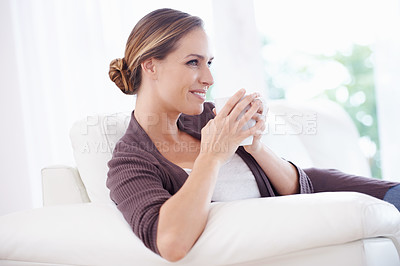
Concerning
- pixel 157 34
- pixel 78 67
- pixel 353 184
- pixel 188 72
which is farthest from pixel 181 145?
pixel 78 67

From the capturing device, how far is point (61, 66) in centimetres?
260

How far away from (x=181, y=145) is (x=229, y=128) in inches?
16.3

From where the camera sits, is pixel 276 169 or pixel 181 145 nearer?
pixel 276 169

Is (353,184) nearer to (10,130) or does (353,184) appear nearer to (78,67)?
(78,67)

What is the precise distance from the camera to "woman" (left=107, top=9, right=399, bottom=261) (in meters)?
1.08

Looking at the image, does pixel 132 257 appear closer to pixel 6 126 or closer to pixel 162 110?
pixel 162 110

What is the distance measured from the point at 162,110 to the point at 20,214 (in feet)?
1.81

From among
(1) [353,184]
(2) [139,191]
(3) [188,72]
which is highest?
(3) [188,72]

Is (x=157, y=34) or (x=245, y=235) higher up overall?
(x=157, y=34)

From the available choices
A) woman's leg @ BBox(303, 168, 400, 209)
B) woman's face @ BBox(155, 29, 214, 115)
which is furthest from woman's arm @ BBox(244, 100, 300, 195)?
woman's face @ BBox(155, 29, 214, 115)

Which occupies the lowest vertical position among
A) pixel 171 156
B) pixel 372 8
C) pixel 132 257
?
pixel 132 257

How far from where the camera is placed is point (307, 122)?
1.96 meters

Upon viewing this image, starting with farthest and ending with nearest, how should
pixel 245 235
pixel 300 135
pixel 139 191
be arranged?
1. pixel 300 135
2. pixel 139 191
3. pixel 245 235

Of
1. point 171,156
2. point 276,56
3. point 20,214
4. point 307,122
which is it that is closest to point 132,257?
point 20,214
